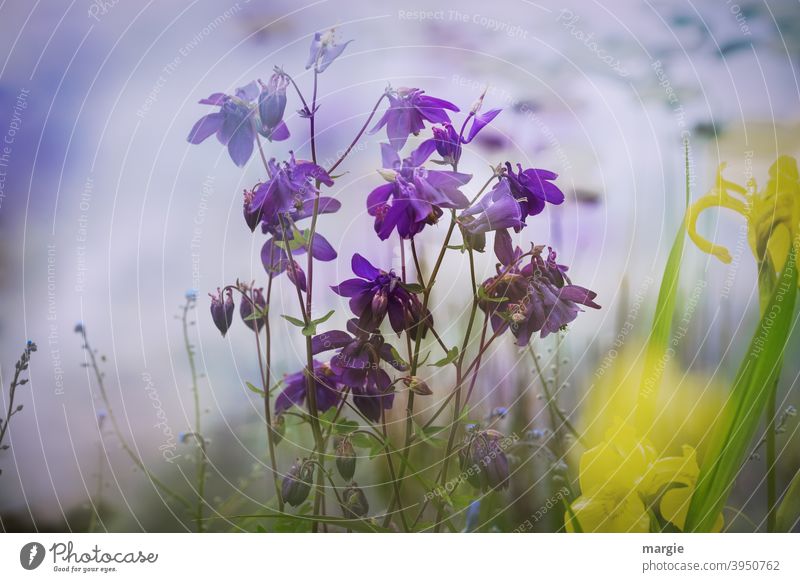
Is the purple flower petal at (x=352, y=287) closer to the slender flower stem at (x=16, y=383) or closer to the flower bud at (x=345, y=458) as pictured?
the flower bud at (x=345, y=458)

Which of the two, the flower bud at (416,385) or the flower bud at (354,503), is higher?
the flower bud at (416,385)

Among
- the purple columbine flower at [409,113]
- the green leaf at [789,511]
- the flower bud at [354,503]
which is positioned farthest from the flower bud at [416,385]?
the green leaf at [789,511]

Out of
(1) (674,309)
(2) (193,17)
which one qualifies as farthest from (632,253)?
(2) (193,17)

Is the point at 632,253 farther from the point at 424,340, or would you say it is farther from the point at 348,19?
the point at 348,19

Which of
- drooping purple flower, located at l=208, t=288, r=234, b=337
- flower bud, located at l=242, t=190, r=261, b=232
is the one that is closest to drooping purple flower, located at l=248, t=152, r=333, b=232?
flower bud, located at l=242, t=190, r=261, b=232

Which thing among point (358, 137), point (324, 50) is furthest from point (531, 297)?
point (324, 50)

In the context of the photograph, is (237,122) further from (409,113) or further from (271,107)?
(409,113)
